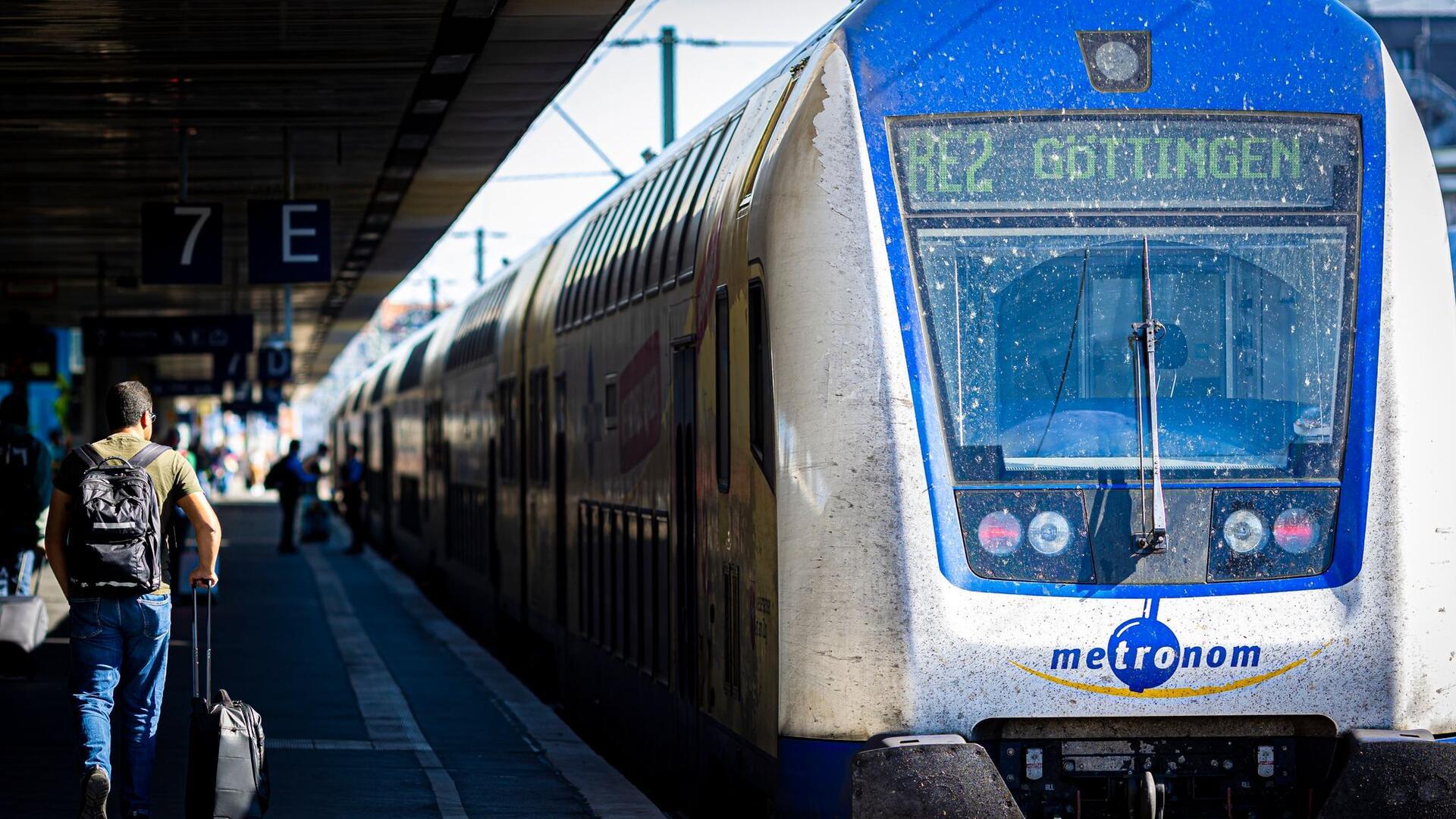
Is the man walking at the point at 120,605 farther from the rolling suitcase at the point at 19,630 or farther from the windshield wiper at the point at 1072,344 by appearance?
the rolling suitcase at the point at 19,630

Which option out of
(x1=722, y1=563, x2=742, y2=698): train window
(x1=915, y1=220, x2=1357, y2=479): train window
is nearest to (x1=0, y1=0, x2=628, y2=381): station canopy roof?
(x1=722, y1=563, x2=742, y2=698): train window

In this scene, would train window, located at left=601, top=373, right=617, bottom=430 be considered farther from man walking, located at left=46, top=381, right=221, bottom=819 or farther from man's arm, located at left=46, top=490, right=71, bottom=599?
man's arm, located at left=46, top=490, right=71, bottom=599

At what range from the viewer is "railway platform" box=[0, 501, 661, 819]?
10102 millimetres

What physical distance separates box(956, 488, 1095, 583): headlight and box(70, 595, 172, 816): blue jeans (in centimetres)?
314

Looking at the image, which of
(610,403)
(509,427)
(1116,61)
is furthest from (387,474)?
(1116,61)

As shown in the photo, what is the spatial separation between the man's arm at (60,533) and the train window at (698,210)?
2.67 metres

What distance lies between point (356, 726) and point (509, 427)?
14.2 ft

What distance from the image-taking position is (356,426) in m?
45.2

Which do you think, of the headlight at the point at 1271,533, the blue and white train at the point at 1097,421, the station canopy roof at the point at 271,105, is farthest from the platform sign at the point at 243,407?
the headlight at the point at 1271,533

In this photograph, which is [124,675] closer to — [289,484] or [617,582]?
[617,582]

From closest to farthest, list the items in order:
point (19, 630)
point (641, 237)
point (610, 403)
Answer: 1. point (641, 237)
2. point (610, 403)
3. point (19, 630)

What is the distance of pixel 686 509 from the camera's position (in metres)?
9.09

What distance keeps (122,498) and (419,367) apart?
19861 mm

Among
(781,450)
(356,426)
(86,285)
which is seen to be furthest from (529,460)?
(356,426)
